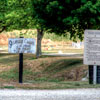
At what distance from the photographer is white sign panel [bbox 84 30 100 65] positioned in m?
16.1

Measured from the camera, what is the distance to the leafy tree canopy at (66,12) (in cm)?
1702

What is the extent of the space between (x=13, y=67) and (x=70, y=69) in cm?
648

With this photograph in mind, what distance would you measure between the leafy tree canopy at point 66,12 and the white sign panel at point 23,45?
2.30m

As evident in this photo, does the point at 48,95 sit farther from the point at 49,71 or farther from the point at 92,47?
the point at 49,71

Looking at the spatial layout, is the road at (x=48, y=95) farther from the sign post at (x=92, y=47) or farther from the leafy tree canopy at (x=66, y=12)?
the leafy tree canopy at (x=66, y=12)

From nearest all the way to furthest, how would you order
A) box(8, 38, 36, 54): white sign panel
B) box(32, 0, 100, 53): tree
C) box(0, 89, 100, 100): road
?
box(0, 89, 100, 100): road → box(8, 38, 36, 54): white sign panel → box(32, 0, 100, 53): tree

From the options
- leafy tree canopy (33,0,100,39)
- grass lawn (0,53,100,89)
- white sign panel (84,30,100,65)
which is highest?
leafy tree canopy (33,0,100,39)

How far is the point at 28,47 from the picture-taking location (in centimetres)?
1584

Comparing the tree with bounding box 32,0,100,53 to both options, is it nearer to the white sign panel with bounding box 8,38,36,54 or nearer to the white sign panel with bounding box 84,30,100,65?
the white sign panel with bounding box 84,30,100,65

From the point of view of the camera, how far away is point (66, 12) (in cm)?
1791

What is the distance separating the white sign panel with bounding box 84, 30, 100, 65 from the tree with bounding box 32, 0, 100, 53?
1126 millimetres

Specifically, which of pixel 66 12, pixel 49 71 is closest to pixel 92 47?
pixel 66 12

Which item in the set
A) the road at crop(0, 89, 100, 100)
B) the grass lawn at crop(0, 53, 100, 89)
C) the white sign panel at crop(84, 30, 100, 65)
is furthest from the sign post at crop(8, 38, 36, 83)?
the grass lawn at crop(0, 53, 100, 89)

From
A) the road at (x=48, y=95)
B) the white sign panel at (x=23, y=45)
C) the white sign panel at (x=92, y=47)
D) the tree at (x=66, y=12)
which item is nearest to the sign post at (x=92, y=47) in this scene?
the white sign panel at (x=92, y=47)
